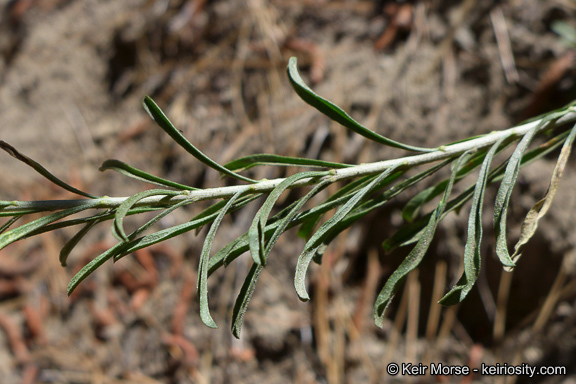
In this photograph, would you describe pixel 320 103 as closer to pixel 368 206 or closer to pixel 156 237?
pixel 368 206

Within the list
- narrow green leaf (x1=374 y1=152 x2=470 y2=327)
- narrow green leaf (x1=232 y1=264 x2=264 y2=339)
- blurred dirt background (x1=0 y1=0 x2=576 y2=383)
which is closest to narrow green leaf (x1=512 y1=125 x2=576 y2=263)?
narrow green leaf (x1=374 y1=152 x2=470 y2=327)

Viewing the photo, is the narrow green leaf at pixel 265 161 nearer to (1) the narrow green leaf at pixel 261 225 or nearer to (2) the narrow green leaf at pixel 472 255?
(1) the narrow green leaf at pixel 261 225

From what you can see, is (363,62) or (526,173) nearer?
(526,173)

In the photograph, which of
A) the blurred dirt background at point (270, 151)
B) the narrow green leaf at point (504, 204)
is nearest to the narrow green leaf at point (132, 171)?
the narrow green leaf at point (504, 204)

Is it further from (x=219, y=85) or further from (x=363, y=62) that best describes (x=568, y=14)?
(x=219, y=85)

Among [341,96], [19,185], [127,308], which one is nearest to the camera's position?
[341,96]

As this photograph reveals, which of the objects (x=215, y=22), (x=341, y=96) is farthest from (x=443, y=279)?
(x=215, y=22)

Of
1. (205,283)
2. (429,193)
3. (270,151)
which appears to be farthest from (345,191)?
(270,151)
